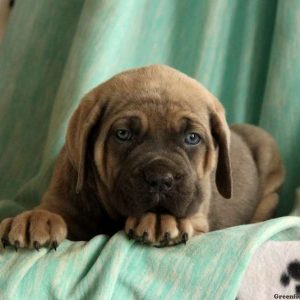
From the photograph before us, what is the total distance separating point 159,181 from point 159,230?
0.57 feet

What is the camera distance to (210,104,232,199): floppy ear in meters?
2.40

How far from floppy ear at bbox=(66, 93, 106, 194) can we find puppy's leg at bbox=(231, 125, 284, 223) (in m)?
1.15

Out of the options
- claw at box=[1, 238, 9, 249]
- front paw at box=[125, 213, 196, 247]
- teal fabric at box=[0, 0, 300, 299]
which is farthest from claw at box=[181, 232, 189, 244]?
teal fabric at box=[0, 0, 300, 299]

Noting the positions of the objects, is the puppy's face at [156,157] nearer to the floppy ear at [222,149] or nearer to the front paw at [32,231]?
the floppy ear at [222,149]

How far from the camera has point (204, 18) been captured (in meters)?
3.39

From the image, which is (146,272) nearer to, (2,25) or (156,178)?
(156,178)

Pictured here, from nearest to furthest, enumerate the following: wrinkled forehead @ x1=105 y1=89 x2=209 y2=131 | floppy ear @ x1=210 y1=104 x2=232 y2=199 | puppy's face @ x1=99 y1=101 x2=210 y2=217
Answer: puppy's face @ x1=99 y1=101 x2=210 y2=217 → wrinkled forehead @ x1=105 y1=89 x2=209 y2=131 → floppy ear @ x1=210 y1=104 x2=232 y2=199

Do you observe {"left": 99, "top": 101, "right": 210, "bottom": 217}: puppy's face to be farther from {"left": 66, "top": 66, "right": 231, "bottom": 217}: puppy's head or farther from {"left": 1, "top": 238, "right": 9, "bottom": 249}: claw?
{"left": 1, "top": 238, "right": 9, "bottom": 249}: claw

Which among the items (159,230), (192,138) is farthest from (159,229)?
(192,138)

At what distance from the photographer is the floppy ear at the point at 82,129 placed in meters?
2.22

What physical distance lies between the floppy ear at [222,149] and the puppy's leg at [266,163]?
2.01ft

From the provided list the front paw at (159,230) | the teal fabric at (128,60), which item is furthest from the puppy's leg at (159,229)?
the teal fabric at (128,60)

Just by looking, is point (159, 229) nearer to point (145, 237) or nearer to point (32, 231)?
point (145, 237)

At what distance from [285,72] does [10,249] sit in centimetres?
186
